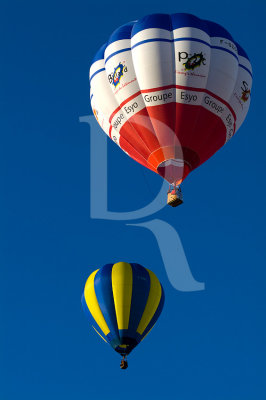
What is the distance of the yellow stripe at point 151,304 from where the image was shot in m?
25.3

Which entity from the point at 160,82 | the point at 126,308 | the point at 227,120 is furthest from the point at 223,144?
the point at 126,308

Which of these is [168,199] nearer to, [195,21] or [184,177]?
[184,177]

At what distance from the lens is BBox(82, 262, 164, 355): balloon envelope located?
82.5 feet

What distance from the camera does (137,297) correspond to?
83.1 feet

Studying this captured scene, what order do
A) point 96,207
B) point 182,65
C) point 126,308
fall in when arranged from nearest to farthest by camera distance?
1. point 182,65
2. point 126,308
3. point 96,207

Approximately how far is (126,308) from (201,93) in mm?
5780

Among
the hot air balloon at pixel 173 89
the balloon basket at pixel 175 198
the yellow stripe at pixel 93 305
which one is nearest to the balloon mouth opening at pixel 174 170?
the hot air balloon at pixel 173 89

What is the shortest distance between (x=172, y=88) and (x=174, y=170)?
6.30ft

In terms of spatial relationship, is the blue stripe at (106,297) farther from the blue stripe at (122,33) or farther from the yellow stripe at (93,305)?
the blue stripe at (122,33)

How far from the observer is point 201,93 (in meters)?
22.9

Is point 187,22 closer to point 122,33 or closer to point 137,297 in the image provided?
point 122,33

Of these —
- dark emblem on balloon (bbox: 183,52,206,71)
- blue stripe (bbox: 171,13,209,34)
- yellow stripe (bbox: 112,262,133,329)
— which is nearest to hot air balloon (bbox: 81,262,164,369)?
yellow stripe (bbox: 112,262,133,329)

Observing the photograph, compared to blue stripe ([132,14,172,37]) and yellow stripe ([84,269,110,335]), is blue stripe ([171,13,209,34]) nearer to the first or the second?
blue stripe ([132,14,172,37])

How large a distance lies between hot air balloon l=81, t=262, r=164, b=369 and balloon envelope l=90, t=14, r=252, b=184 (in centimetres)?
336
